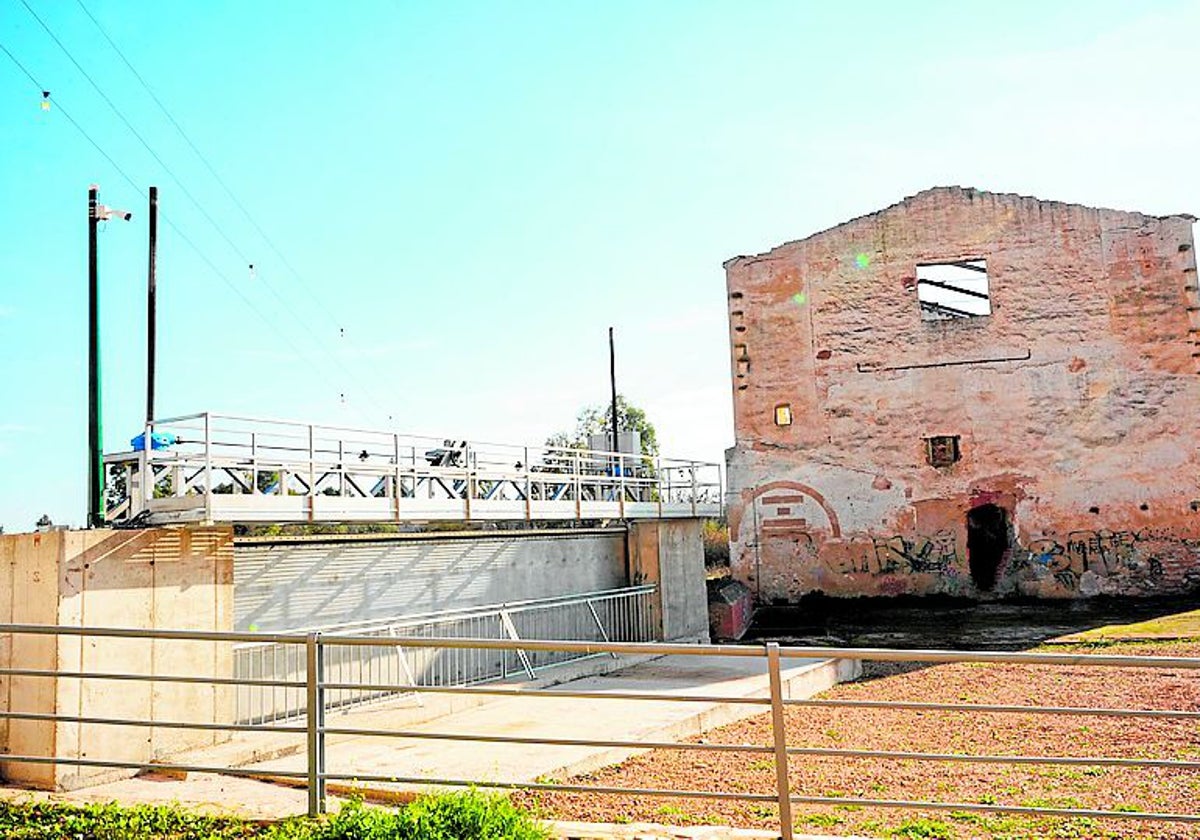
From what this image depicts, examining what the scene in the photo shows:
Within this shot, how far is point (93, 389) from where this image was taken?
12156 millimetres

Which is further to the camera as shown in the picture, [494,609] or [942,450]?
[942,450]

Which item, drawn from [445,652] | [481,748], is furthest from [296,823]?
[445,652]

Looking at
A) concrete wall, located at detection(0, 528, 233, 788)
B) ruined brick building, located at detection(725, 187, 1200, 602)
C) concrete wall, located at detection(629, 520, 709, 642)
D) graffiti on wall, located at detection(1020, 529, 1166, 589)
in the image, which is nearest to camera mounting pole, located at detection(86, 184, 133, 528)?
concrete wall, located at detection(0, 528, 233, 788)

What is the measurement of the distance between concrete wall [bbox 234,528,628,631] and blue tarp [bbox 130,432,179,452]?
1.44 m

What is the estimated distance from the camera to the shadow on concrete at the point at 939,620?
19469 millimetres

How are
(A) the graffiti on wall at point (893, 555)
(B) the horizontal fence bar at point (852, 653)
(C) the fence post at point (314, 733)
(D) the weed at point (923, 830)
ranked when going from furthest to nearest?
(A) the graffiti on wall at point (893, 555) → (D) the weed at point (923, 830) → (C) the fence post at point (314, 733) → (B) the horizontal fence bar at point (852, 653)

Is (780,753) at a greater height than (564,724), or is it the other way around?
(780,753)

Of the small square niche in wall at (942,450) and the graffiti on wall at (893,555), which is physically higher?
the small square niche in wall at (942,450)

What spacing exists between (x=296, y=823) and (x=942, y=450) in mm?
20204

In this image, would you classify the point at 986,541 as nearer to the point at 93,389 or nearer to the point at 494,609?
the point at 494,609

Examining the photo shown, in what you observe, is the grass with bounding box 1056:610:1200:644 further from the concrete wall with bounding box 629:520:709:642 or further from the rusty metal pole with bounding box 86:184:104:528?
the rusty metal pole with bounding box 86:184:104:528

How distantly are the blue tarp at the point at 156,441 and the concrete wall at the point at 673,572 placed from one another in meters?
9.56

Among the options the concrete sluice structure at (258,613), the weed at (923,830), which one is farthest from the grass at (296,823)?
the weed at (923,830)

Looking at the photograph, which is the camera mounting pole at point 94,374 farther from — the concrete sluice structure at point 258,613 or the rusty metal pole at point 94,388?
the concrete sluice structure at point 258,613
